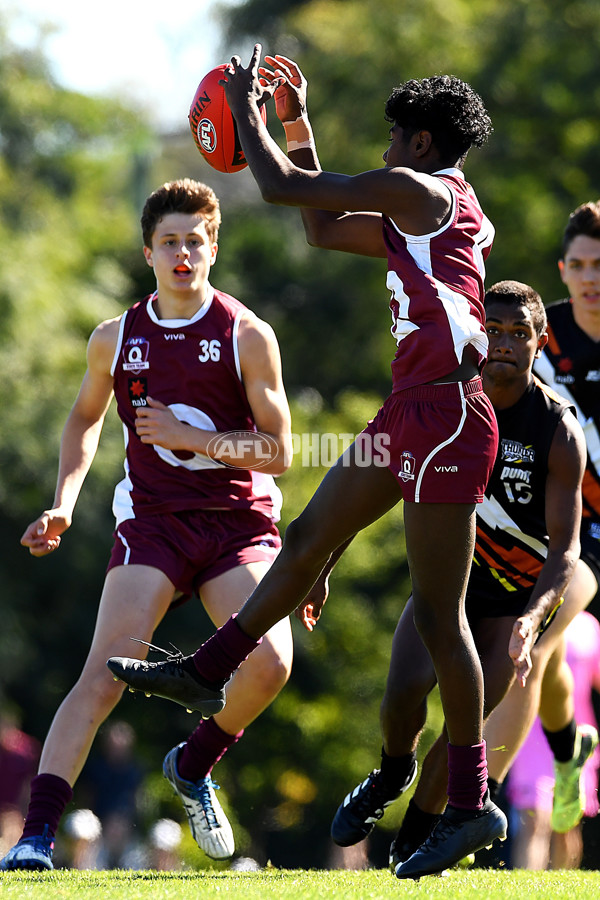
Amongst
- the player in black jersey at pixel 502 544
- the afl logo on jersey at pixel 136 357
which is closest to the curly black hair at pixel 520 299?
the player in black jersey at pixel 502 544

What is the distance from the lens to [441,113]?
456 cm

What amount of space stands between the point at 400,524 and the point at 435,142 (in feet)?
45.9

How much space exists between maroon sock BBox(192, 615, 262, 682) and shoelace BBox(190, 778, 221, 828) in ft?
4.09

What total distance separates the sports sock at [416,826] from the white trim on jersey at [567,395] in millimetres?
2150

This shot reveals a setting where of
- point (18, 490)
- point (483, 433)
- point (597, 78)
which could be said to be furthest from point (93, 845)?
point (597, 78)

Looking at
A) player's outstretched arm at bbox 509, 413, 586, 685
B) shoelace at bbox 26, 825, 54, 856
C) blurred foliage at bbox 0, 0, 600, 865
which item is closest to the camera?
player's outstretched arm at bbox 509, 413, 586, 685

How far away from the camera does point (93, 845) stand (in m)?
11.8

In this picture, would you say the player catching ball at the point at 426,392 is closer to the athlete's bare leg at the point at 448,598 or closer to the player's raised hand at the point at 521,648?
the athlete's bare leg at the point at 448,598

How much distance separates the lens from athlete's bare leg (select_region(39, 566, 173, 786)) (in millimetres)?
5352

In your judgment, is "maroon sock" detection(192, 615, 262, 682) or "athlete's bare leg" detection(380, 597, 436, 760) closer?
"maroon sock" detection(192, 615, 262, 682)

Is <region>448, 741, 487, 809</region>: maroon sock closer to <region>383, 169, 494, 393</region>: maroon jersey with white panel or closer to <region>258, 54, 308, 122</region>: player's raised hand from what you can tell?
<region>383, 169, 494, 393</region>: maroon jersey with white panel

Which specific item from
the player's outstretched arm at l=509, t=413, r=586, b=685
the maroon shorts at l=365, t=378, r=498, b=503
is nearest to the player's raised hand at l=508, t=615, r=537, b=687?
the player's outstretched arm at l=509, t=413, r=586, b=685

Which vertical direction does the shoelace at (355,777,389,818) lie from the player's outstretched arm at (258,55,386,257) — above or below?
below

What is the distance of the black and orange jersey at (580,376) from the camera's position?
6.57 metres
